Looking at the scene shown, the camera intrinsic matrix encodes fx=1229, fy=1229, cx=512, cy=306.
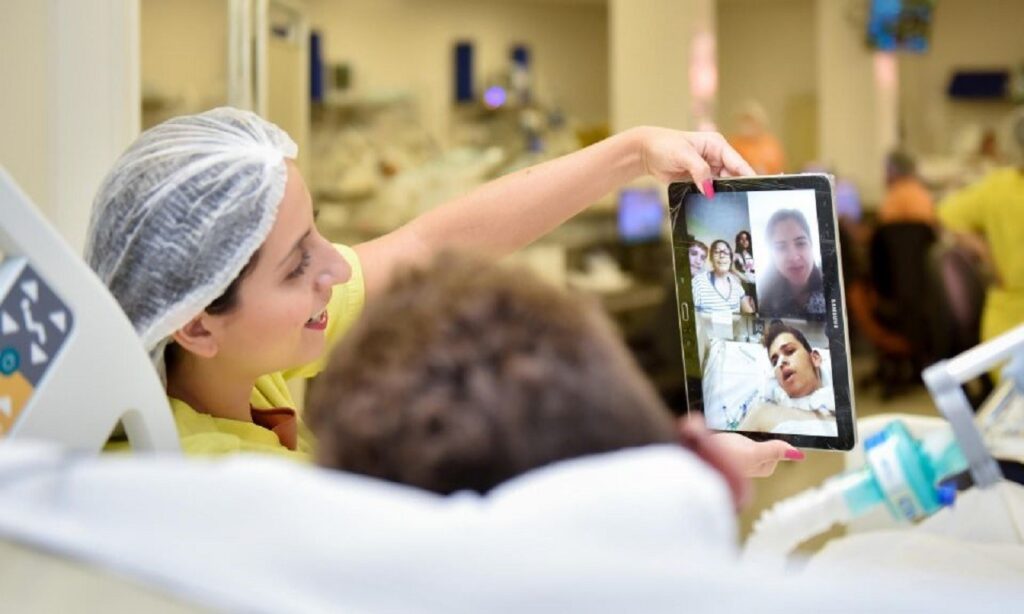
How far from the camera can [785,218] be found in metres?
1.31

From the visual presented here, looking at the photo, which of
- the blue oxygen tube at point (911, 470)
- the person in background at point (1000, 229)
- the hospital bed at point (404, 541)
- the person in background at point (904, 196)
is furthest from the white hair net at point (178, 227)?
the person in background at point (904, 196)

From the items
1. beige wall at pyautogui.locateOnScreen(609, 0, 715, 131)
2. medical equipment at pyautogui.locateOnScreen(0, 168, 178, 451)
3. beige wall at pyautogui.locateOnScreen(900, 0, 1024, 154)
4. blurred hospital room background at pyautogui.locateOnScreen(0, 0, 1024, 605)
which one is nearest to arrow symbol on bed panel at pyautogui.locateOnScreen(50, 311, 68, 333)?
medical equipment at pyautogui.locateOnScreen(0, 168, 178, 451)

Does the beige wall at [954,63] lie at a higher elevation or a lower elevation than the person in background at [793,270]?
higher

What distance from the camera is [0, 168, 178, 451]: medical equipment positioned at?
0.92 m

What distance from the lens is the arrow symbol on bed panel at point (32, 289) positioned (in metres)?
0.92

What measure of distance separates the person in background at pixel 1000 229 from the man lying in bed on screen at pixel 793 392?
3.13m

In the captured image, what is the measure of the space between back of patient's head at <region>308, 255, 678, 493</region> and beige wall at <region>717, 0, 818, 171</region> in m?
10.9

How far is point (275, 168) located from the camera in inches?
49.4

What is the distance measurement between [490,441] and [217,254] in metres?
0.62

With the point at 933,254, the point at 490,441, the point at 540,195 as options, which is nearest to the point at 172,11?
the point at 933,254

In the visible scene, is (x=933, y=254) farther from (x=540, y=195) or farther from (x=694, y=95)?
(x=540, y=195)

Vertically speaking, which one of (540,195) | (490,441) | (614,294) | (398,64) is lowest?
(614,294)

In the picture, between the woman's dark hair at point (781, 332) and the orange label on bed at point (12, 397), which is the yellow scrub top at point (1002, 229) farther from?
the orange label on bed at point (12, 397)

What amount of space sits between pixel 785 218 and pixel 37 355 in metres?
0.76
